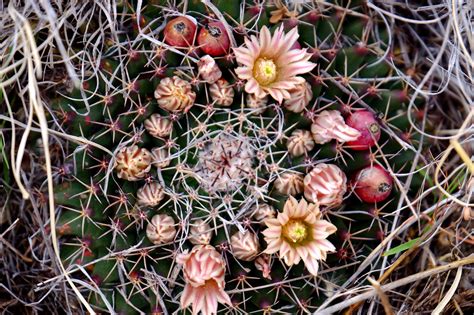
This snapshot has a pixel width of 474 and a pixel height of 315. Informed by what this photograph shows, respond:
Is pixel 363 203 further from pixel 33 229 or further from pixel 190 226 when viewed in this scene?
pixel 33 229

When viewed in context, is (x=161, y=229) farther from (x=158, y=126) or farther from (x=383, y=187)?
(x=383, y=187)

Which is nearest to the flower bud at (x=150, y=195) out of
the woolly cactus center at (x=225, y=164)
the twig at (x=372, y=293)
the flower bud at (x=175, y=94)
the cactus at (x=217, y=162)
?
the cactus at (x=217, y=162)

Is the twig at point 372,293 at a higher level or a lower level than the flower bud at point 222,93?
lower

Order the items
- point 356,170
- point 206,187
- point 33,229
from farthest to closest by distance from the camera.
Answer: point 33,229
point 356,170
point 206,187

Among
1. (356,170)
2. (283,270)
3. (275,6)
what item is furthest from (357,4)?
(283,270)

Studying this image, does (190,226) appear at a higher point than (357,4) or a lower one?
lower

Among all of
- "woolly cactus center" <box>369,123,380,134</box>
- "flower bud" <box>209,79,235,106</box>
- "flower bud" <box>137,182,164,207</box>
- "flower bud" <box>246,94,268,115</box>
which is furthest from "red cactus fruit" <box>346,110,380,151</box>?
"flower bud" <box>137,182,164,207</box>

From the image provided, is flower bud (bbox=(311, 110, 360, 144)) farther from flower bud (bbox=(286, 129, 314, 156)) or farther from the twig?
the twig

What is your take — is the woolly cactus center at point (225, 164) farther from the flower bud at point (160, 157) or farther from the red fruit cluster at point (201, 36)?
the red fruit cluster at point (201, 36)
